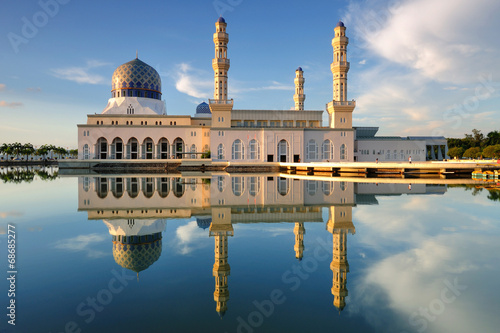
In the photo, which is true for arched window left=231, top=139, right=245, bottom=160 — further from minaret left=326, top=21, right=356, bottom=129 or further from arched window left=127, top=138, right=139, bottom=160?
arched window left=127, top=138, right=139, bottom=160

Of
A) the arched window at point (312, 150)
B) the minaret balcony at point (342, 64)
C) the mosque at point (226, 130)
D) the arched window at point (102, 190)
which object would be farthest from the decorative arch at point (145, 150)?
the minaret balcony at point (342, 64)

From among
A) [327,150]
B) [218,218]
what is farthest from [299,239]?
[327,150]

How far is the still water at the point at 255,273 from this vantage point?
3.90 metres

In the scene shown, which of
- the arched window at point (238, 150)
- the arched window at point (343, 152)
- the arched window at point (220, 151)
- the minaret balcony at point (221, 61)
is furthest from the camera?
the arched window at point (343, 152)

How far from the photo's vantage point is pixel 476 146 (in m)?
82.6

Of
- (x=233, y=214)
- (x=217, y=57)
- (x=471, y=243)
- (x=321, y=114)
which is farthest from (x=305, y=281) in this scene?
(x=321, y=114)

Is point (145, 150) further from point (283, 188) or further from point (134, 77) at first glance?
point (283, 188)

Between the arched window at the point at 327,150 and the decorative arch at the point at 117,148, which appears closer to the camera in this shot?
the arched window at the point at 327,150

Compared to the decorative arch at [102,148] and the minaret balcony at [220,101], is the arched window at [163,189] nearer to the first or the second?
the minaret balcony at [220,101]

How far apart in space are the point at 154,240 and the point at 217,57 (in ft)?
140

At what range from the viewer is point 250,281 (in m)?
5.09

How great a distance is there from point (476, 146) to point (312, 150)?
59.0 metres

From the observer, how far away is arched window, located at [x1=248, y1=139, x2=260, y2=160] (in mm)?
47719

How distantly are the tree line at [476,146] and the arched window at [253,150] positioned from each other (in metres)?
47.3
